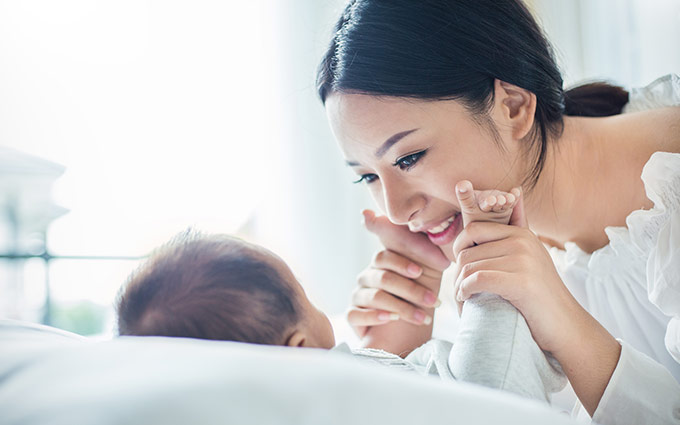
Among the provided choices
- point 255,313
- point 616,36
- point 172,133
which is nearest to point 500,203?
point 255,313

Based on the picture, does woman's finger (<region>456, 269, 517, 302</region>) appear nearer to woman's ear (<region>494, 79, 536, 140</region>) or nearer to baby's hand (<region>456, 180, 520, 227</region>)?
baby's hand (<region>456, 180, 520, 227</region>)

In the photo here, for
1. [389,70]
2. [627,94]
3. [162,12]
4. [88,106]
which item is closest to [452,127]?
[389,70]

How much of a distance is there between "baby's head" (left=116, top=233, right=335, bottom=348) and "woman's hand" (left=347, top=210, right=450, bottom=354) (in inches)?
17.1

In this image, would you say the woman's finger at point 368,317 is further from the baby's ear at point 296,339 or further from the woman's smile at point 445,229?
the baby's ear at point 296,339

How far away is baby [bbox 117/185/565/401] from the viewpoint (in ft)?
2.04

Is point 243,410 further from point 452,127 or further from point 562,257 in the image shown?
point 562,257

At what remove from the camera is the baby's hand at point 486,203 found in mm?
794

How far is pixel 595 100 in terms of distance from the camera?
1295 millimetres

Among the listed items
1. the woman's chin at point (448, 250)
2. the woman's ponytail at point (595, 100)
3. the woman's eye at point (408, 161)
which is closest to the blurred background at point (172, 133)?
the woman's ponytail at point (595, 100)

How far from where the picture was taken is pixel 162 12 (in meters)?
2.29

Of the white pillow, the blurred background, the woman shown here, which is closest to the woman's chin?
the woman

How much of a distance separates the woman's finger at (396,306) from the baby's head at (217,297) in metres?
0.43

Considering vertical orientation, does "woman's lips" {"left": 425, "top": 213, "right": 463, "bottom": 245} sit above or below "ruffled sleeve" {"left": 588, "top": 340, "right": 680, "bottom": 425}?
above

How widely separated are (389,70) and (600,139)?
45cm
